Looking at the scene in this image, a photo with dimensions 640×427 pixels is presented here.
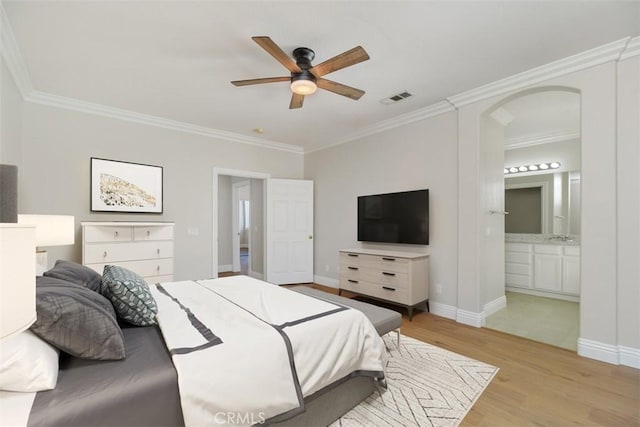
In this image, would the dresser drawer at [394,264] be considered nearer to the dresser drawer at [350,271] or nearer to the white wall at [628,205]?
the dresser drawer at [350,271]

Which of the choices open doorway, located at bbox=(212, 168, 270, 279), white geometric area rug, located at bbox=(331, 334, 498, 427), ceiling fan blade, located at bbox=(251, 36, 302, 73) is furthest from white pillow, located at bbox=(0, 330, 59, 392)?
open doorway, located at bbox=(212, 168, 270, 279)

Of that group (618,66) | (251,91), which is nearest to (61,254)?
(251,91)

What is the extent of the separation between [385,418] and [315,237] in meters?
3.93

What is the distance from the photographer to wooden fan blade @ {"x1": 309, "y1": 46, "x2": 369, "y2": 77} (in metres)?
2.01

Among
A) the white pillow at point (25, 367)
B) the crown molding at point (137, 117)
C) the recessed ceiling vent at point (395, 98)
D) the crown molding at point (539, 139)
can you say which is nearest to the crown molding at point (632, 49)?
the recessed ceiling vent at point (395, 98)

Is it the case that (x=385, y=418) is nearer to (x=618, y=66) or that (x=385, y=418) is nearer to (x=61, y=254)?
(x=618, y=66)

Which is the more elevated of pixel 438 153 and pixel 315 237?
pixel 438 153

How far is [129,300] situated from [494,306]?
409 centimetres

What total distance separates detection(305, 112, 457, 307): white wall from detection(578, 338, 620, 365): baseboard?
119 cm

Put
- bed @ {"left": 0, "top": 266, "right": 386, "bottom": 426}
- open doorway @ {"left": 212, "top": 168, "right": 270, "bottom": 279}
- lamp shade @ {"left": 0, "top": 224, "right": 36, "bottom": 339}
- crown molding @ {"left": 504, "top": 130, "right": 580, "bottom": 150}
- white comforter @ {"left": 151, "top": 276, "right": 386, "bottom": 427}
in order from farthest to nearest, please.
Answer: open doorway @ {"left": 212, "top": 168, "right": 270, "bottom": 279}, crown molding @ {"left": 504, "top": 130, "right": 580, "bottom": 150}, white comforter @ {"left": 151, "top": 276, "right": 386, "bottom": 427}, bed @ {"left": 0, "top": 266, "right": 386, "bottom": 426}, lamp shade @ {"left": 0, "top": 224, "right": 36, "bottom": 339}

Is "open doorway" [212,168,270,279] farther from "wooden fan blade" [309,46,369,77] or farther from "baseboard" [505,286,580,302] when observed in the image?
"baseboard" [505,286,580,302]

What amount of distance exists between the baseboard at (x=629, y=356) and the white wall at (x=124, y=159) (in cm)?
479

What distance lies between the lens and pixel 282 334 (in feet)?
4.75

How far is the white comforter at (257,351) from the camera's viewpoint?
1160 millimetres
